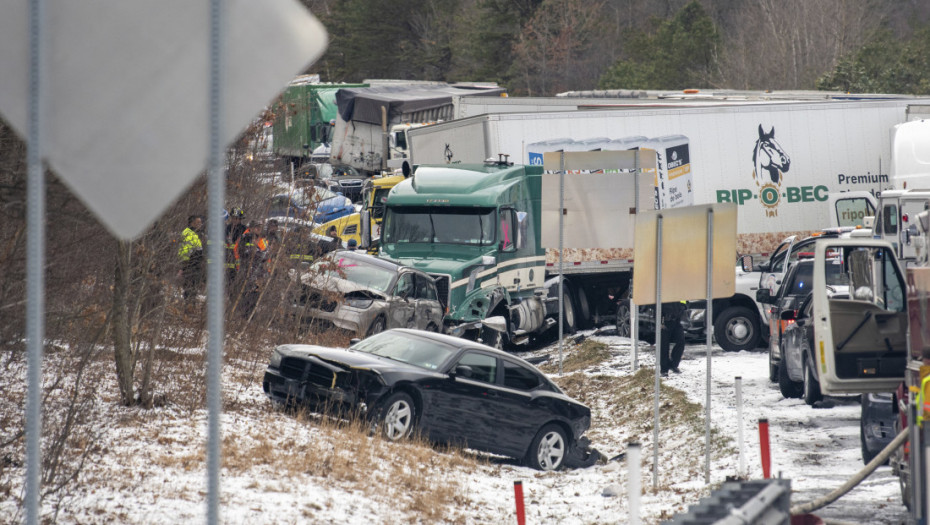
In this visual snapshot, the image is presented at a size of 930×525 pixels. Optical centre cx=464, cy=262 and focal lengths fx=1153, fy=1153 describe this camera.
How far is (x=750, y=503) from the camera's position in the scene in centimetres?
555

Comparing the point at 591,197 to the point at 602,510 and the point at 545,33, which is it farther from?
the point at 545,33

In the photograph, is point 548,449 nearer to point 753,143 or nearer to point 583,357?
point 583,357

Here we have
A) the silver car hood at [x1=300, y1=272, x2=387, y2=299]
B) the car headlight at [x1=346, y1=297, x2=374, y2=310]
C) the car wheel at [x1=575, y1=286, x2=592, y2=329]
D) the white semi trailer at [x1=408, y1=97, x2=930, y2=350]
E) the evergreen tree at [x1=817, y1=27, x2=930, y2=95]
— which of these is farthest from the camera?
the evergreen tree at [x1=817, y1=27, x2=930, y2=95]

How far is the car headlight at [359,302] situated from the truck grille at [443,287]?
1.77 m

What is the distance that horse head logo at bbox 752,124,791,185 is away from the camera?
24.2 metres

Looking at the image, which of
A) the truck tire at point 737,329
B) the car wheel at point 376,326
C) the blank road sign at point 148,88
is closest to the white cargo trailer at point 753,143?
the truck tire at point 737,329

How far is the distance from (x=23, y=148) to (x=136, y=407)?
497cm

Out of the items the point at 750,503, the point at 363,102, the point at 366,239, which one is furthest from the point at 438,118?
the point at 750,503

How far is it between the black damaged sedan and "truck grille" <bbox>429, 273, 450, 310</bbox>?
5.43 m

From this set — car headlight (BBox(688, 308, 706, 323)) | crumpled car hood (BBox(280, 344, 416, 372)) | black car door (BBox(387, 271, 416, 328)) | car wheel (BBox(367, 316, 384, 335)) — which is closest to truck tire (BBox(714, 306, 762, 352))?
car headlight (BBox(688, 308, 706, 323))

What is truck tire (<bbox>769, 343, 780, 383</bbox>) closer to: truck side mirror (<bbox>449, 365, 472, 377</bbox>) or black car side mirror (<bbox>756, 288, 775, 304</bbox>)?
black car side mirror (<bbox>756, 288, 775, 304</bbox>)

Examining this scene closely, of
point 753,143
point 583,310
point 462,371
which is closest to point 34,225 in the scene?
point 462,371

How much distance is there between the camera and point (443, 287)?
1878 centimetres

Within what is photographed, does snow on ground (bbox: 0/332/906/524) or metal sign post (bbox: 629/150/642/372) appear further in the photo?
metal sign post (bbox: 629/150/642/372)
